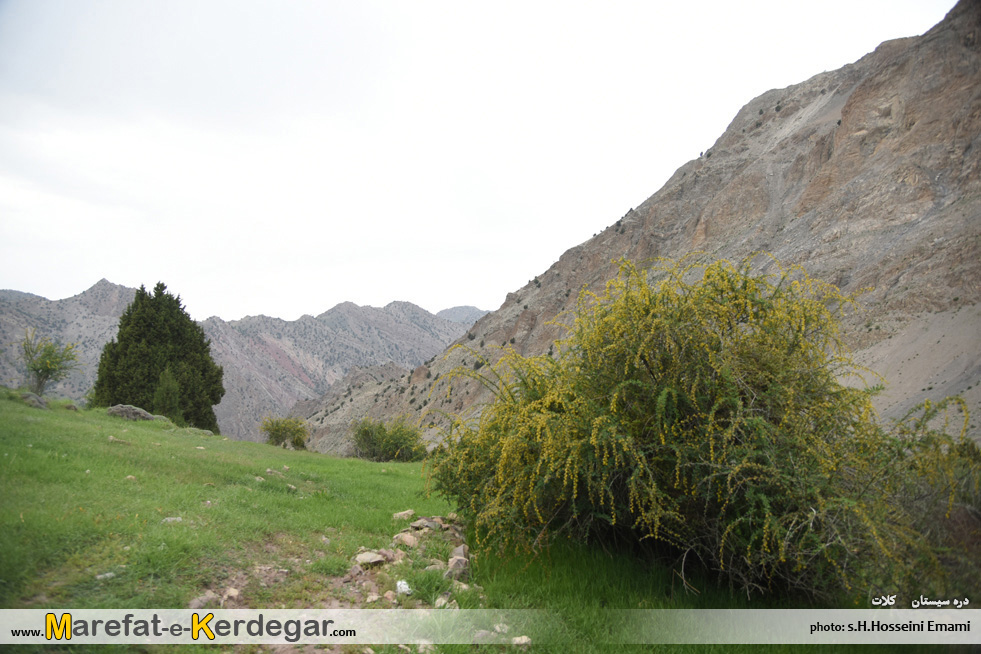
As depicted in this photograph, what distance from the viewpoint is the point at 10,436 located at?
7559 mm

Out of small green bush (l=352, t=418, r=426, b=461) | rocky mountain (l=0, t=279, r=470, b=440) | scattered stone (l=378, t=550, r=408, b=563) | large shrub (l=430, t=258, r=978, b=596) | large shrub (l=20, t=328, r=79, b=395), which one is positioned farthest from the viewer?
rocky mountain (l=0, t=279, r=470, b=440)

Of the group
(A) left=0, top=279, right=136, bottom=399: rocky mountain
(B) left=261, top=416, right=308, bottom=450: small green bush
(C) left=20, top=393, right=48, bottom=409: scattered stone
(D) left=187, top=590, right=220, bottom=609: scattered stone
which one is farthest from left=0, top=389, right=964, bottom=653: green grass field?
(A) left=0, top=279, right=136, bottom=399: rocky mountain

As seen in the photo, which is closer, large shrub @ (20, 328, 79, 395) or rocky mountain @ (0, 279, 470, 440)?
large shrub @ (20, 328, 79, 395)

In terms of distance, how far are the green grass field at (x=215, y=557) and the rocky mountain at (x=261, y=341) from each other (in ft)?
164

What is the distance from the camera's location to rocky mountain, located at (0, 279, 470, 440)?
68.6 metres

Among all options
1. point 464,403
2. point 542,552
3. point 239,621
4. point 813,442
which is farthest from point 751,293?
point 464,403

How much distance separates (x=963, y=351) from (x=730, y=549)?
96.8ft

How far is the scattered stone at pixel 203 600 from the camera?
380 cm

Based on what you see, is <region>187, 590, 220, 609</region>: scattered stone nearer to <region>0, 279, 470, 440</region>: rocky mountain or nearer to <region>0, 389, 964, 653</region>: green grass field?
<region>0, 389, 964, 653</region>: green grass field

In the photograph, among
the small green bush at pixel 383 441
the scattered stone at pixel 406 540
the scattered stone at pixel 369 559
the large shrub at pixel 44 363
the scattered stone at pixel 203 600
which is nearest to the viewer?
the scattered stone at pixel 203 600

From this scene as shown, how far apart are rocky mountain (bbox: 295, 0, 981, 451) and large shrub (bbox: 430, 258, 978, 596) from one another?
16.3 feet

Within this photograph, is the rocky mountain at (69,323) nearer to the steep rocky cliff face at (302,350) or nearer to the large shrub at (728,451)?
the steep rocky cliff face at (302,350)

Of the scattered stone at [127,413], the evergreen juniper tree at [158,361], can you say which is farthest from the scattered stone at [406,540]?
the evergreen juniper tree at [158,361]

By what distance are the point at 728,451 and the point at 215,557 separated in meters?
4.74
